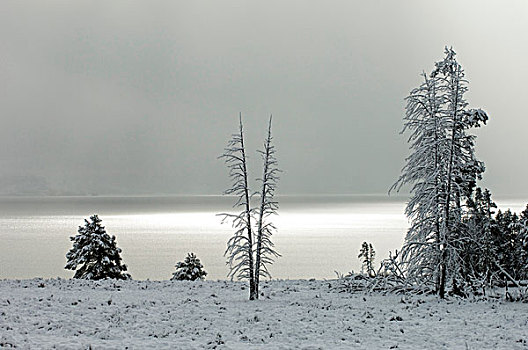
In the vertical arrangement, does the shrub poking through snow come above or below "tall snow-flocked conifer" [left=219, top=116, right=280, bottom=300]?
below

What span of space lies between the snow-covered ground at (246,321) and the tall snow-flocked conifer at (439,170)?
2018mm

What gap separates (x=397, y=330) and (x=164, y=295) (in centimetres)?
1226

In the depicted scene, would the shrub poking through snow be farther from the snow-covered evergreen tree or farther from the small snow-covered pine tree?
the small snow-covered pine tree

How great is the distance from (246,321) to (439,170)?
12832 millimetres

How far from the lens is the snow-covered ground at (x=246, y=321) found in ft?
52.9

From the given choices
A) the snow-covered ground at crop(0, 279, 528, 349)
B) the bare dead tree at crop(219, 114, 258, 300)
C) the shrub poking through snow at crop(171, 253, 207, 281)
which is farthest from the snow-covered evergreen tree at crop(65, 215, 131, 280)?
the bare dead tree at crop(219, 114, 258, 300)

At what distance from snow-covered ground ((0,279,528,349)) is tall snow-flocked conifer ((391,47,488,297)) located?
2.02 metres

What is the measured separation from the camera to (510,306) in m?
22.3

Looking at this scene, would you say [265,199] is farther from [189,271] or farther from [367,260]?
[189,271]

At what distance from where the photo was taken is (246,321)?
1923 centimetres

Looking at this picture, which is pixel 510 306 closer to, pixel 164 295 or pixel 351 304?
pixel 351 304

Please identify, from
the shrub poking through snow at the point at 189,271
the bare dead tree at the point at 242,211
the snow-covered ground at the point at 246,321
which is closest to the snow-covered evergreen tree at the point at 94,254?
the shrub poking through snow at the point at 189,271

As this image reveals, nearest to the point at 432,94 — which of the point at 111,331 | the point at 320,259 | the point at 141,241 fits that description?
the point at 111,331

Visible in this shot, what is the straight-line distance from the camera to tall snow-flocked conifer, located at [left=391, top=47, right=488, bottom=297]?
2498 cm
